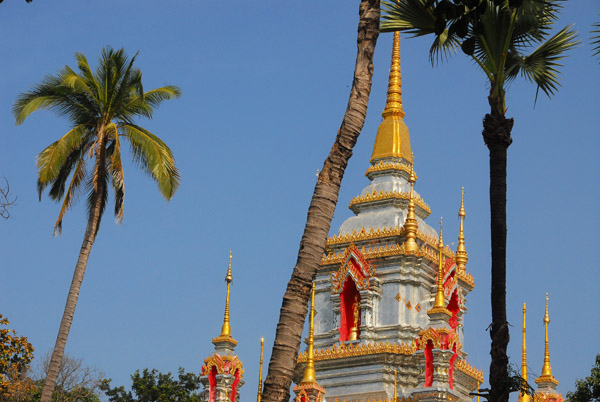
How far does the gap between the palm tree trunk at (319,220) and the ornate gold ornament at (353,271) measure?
Answer: 2559cm

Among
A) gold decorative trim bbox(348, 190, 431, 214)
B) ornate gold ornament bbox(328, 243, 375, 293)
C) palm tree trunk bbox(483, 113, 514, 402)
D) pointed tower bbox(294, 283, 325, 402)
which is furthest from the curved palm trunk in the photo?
gold decorative trim bbox(348, 190, 431, 214)

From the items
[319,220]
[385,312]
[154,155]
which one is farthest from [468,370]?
[319,220]

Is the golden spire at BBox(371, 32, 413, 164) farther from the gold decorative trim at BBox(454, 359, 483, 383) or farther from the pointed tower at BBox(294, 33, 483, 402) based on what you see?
the gold decorative trim at BBox(454, 359, 483, 383)

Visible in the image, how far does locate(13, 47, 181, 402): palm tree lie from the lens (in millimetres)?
33156

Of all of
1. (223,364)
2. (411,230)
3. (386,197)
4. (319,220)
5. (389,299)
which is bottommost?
(319,220)

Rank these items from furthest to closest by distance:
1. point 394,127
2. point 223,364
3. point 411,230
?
point 394,127
point 411,230
point 223,364

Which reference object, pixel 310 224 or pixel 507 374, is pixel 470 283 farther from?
pixel 310 224

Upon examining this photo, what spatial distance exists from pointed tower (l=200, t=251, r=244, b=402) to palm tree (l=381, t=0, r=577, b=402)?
2096 cm

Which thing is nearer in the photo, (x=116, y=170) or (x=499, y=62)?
(x=499, y=62)

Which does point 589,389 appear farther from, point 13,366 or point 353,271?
point 13,366

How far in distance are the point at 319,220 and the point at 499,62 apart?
27.2ft

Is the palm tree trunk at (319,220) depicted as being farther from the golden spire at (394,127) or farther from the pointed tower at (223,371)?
the golden spire at (394,127)

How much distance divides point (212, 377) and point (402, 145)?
12744 mm

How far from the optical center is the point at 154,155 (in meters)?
33.6
